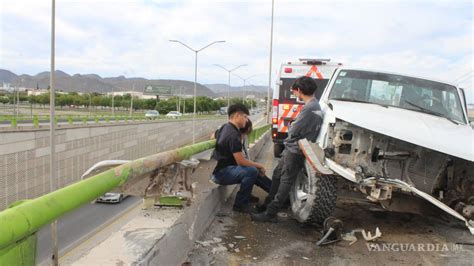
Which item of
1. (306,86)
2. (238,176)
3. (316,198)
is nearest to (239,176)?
(238,176)

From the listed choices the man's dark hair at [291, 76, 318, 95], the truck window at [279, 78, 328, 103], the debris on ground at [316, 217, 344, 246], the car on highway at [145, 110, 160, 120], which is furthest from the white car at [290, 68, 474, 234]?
the car on highway at [145, 110, 160, 120]

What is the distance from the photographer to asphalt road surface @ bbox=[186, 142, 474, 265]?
459 cm

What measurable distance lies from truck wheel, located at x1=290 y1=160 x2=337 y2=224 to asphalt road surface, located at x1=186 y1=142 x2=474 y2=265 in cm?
29

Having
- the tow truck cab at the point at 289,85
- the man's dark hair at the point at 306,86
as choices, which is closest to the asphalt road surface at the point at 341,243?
the man's dark hair at the point at 306,86

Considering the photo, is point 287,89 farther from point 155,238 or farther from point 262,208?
point 155,238

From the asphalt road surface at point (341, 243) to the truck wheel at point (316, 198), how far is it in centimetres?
29

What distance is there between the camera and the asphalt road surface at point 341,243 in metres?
4.59

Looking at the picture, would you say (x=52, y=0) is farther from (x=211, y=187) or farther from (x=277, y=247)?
(x=277, y=247)

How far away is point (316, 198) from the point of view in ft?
16.5

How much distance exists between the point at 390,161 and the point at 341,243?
1.09 m

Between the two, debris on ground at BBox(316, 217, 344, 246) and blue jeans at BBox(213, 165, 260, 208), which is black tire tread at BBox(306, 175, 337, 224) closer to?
debris on ground at BBox(316, 217, 344, 246)

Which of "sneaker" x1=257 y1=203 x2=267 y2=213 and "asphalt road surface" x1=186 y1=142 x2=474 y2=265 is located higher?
"sneaker" x1=257 y1=203 x2=267 y2=213

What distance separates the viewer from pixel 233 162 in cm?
620

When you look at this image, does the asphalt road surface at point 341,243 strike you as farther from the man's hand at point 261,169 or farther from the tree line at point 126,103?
the tree line at point 126,103
